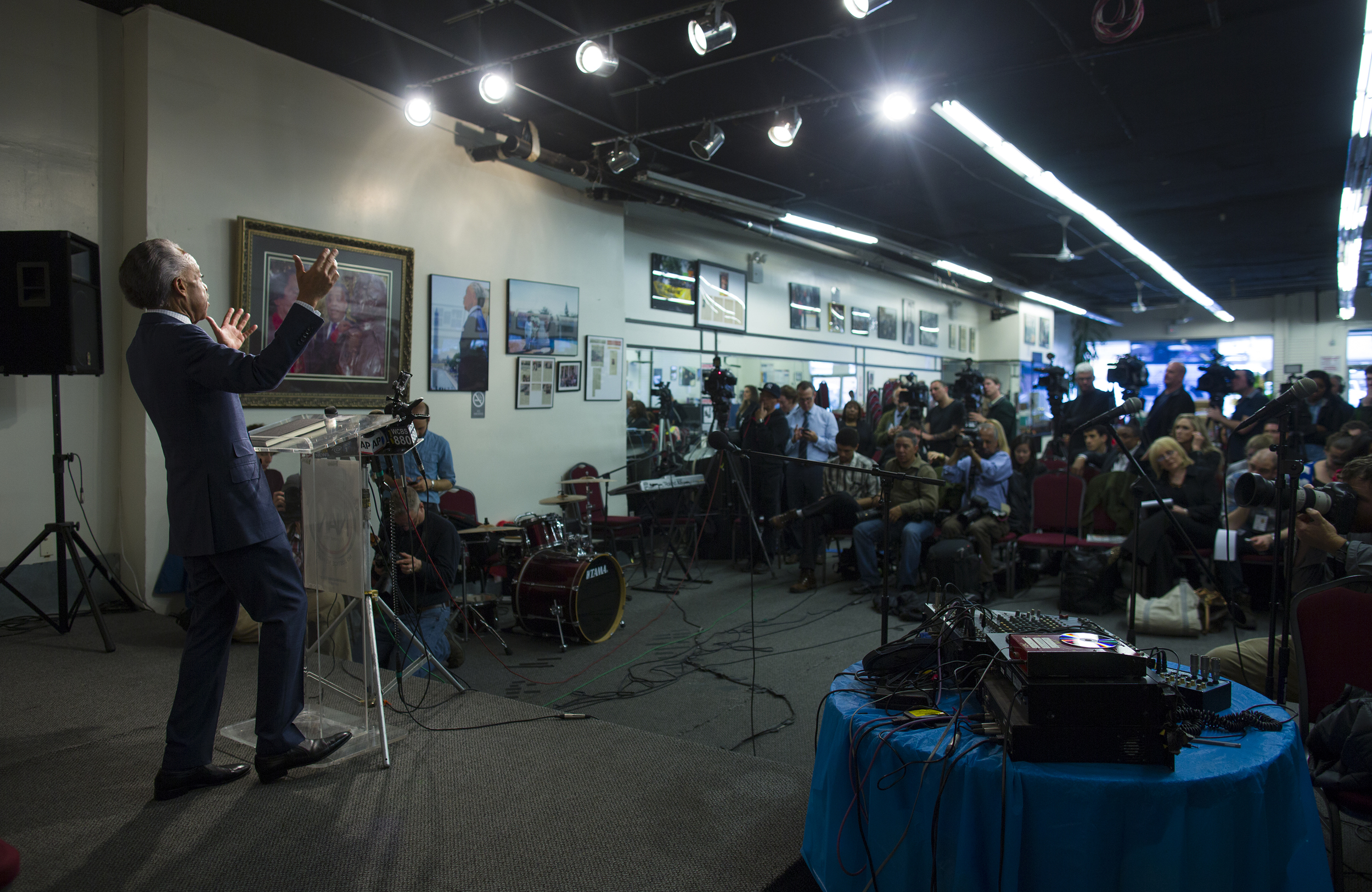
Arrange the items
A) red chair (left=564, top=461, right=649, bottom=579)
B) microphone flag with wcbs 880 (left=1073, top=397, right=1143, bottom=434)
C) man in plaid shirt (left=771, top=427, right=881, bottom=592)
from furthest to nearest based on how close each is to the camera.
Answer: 1. man in plaid shirt (left=771, top=427, right=881, bottom=592)
2. red chair (left=564, top=461, right=649, bottom=579)
3. microphone flag with wcbs 880 (left=1073, top=397, right=1143, bottom=434)

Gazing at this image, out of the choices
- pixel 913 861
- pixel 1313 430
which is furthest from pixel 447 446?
pixel 1313 430

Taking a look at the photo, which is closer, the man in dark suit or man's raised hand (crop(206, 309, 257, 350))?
the man in dark suit

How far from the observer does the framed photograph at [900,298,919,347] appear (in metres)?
14.0

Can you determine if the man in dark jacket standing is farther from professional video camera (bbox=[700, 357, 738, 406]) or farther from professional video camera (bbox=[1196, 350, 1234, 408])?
professional video camera (bbox=[1196, 350, 1234, 408])

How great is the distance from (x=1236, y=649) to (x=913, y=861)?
1.83 m

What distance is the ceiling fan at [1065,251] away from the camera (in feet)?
33.8

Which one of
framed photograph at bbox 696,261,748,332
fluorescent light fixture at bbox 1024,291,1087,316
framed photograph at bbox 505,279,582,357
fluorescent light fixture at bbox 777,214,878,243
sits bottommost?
framed photograph at bbox 505,279,582,357

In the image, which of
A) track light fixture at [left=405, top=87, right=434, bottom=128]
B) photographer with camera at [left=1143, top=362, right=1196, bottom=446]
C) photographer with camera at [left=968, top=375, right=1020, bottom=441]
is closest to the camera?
track light fixture at [left=405, top=87, right=434, bottom=128]

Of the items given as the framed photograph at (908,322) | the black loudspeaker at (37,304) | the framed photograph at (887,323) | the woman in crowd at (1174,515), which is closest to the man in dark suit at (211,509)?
the black loudspeaker at (37,304)

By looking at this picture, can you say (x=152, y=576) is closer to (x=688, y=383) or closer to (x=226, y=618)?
(x=226, y=618)

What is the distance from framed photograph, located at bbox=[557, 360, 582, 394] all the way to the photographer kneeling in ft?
18.2

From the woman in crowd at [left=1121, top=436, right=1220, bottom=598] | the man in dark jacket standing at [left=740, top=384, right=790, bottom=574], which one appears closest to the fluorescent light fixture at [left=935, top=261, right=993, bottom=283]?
the man in dark jacket standing at [left=740, top=384, right=790, bottom=574]

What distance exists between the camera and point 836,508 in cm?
677

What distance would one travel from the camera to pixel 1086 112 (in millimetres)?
6777
